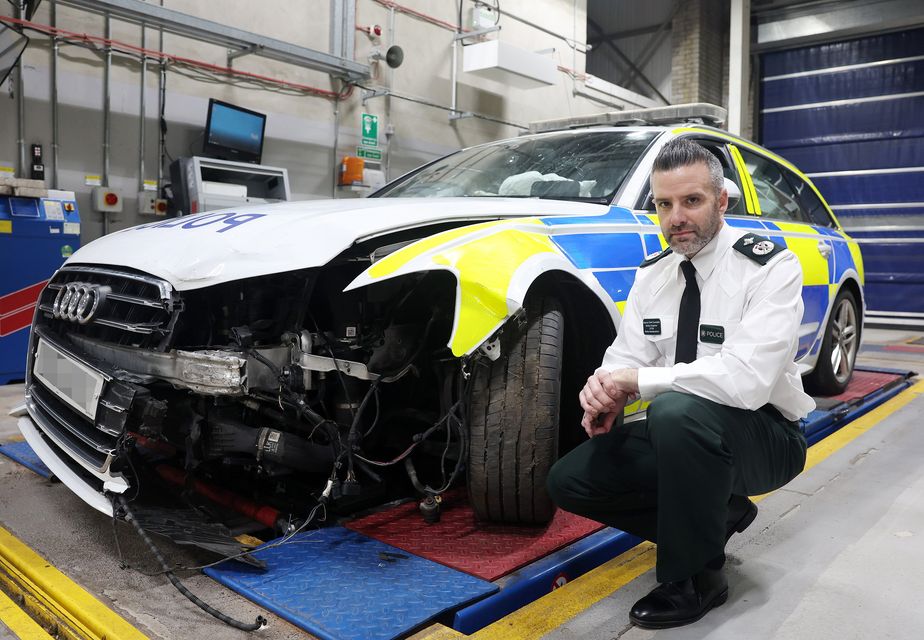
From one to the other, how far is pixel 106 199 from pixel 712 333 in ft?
17.3

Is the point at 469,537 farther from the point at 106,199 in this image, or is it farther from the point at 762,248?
the point at 106,199

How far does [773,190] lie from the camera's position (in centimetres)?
369

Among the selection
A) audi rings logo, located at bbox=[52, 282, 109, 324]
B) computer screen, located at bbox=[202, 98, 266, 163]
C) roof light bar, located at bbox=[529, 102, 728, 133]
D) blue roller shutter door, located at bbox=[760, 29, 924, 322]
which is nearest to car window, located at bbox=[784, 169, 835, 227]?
roof light bar, located at bbox=[529, 102, 728, 133]

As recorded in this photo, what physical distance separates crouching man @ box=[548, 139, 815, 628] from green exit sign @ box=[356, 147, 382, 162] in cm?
616

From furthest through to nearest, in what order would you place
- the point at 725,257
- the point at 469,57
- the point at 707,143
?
the point at 469,57 < the point at 707,143 < the point at 725,257

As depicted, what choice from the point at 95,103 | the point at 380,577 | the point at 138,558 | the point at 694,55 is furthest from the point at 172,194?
the point at 694,55

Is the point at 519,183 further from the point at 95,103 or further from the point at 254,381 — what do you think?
the point at 95,103

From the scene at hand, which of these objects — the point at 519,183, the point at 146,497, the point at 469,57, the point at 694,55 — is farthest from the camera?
the point at 694,55

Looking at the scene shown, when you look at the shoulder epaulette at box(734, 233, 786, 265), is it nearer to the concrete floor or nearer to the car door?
the concrete floor

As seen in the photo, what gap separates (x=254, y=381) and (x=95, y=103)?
490 centimetres

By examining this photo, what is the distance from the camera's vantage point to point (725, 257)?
1.84 meters

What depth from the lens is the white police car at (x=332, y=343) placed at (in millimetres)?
1853

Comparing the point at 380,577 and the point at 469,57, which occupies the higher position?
the point at 469,57

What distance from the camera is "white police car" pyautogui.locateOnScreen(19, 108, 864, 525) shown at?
6.08ft
